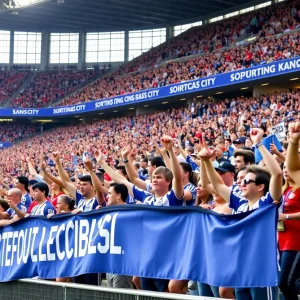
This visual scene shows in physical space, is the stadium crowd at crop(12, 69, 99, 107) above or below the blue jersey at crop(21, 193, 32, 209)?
above

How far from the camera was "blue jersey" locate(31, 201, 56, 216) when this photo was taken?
28.5 ft

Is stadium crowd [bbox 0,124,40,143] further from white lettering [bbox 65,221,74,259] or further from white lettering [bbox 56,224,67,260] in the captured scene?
white lettering [bbox 65,221,74,259]

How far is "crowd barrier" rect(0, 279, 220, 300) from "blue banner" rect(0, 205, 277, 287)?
7.0 inches

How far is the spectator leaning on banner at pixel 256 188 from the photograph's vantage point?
201 inches

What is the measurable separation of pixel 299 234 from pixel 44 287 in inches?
97.3

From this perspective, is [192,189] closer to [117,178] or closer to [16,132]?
[117,178]

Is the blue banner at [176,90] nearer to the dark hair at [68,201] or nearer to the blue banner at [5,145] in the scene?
the blue banner at [5,145]

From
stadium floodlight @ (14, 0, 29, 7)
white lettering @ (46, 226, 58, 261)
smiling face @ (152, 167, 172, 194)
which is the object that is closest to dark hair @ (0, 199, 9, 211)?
white lettering @ (46, 226, 58, 261)

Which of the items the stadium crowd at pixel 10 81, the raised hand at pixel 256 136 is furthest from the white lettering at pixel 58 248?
the stadium crowd at pixel 10 81

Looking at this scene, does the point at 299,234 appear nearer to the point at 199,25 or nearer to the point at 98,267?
the point at 98,267

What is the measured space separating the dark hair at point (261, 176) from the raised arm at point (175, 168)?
75cm

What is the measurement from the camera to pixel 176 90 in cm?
3512

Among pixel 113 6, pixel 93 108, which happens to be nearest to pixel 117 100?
pixel 93 108

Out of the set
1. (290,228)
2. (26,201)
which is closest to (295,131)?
(290,228)
